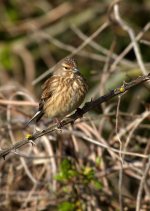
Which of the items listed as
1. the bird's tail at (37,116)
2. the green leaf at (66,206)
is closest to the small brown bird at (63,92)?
the bird's tail at (37,116)

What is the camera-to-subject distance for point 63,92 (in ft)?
16.2

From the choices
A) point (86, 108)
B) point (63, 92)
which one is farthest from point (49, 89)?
point (86, 108)

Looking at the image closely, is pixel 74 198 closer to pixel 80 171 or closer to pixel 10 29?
pixel 80 171

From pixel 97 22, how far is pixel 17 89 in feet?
11.3

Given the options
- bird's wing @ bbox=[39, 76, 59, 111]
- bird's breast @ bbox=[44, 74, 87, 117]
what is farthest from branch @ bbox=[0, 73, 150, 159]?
bird's wing @ bbox=[39, 76, 59, 111]

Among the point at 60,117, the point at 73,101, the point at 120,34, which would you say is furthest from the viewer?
the point at 120,34

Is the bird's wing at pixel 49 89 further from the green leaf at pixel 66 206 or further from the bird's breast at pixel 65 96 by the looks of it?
the green leaf at pixel 66 206

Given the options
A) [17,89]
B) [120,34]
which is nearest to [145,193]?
[17,89]

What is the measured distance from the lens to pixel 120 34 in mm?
8570

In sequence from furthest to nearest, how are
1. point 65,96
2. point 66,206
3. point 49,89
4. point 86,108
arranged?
1. point 49,89
2. point 66,206
3. point 65,96
4. point 86,108

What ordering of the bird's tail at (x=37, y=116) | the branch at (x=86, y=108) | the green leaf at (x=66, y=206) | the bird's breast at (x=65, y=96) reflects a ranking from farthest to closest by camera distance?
the bird's tail at (x=37, y=116)
the green leaf at (x=66, y=206)
the bird's breast at (x=65, y=96)
the branch at (x=86, y=108)

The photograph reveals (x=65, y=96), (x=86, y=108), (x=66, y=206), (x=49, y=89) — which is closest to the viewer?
(x=86, y=108)

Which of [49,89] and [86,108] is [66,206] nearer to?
[49,89]

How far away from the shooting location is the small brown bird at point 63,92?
15.6ft
